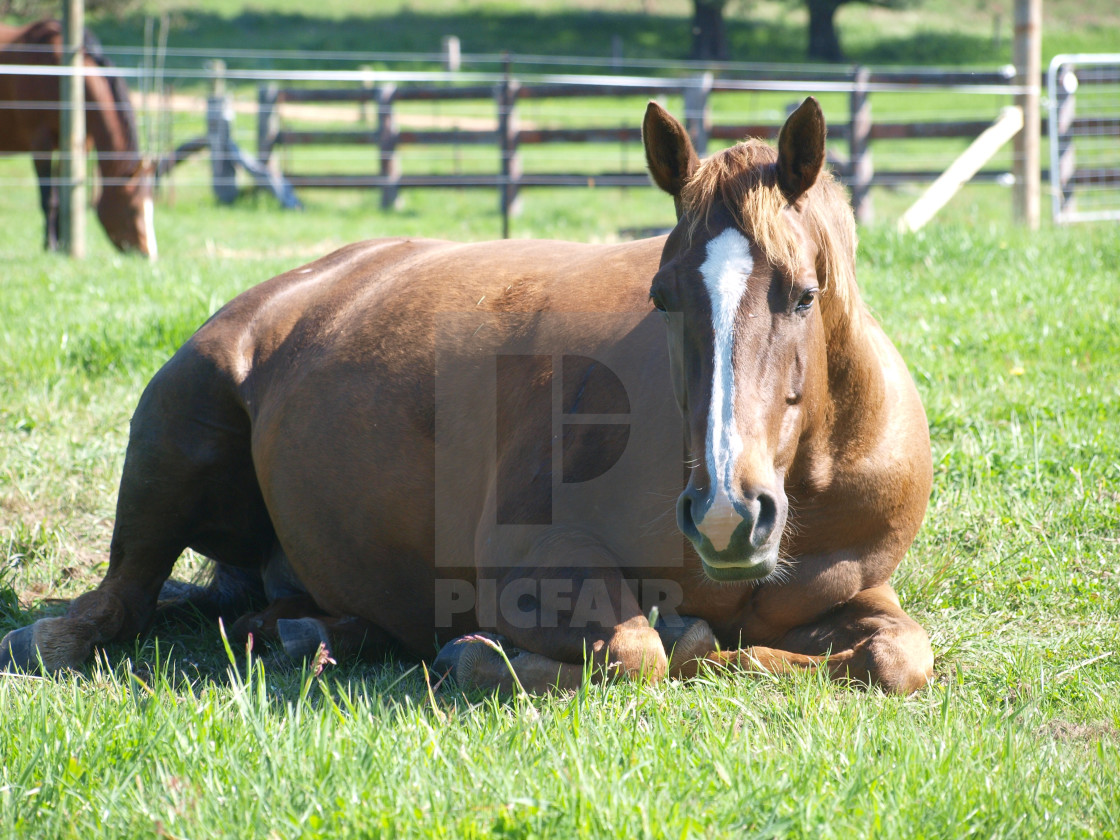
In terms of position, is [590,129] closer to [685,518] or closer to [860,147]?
[860,147]

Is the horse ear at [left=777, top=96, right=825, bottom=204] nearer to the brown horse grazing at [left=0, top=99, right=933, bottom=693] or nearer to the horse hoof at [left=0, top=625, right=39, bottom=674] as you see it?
the brown horse grazing at [left=0, top=99, right=933, bottom=693]

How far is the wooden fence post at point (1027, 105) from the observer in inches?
373

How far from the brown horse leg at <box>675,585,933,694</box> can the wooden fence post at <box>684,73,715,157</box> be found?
1229 cm

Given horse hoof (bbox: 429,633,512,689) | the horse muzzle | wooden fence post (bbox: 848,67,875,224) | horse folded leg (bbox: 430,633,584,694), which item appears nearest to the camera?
the horse muzzle

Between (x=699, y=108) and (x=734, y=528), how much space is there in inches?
530

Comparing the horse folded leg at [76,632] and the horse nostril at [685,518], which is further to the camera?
the horse folded leg at [76,632]

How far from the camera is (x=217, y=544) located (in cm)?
380

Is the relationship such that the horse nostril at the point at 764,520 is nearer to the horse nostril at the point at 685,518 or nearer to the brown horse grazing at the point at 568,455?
the brown horse grazing at the point at 568,455

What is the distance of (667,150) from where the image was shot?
8.11 feet

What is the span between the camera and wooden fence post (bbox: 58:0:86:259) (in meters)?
9.04

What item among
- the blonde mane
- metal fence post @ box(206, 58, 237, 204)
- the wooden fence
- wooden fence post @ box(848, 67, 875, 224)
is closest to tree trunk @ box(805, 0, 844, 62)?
the wooden fence

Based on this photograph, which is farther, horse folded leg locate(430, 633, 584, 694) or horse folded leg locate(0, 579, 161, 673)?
horse folded leg locate(0, 579, 161, 673)

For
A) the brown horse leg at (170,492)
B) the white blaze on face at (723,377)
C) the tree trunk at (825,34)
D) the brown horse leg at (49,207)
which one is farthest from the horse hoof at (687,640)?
the tree trunk at (825,34)

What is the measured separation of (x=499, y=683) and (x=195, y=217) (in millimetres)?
13883
